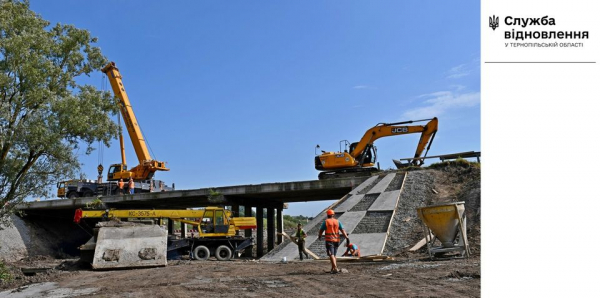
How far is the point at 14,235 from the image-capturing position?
3316 cm

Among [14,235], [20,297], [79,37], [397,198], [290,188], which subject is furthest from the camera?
[14,235]

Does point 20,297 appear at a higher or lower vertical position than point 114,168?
lower

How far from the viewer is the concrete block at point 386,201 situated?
20888 mm

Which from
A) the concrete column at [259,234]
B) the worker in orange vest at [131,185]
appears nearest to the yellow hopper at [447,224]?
the concrete column at [259,234]

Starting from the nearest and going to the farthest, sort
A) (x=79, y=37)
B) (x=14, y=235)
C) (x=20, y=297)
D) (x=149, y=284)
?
(x=20, y=297) → (x=149, y=284) → (x=79, y=37) → (x=14, y=235)

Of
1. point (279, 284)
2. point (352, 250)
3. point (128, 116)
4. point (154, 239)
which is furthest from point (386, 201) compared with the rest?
point (128, 116)

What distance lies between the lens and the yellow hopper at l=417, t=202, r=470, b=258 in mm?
13820

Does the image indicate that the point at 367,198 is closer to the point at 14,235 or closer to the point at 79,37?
the point at 79,37

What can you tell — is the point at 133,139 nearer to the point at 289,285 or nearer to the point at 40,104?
the point at 40,104

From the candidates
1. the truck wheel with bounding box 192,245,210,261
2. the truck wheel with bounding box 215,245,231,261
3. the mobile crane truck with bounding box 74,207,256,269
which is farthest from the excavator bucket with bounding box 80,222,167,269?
the truck wheel with bounding box 215,245,231,261

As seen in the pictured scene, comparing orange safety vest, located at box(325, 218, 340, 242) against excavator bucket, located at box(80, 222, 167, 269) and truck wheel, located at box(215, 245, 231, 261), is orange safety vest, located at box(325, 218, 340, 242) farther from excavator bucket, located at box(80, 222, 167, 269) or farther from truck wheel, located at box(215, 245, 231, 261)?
truck wheel, located at box(215, 245, 231, 261)

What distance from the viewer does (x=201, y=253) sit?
824 inches
